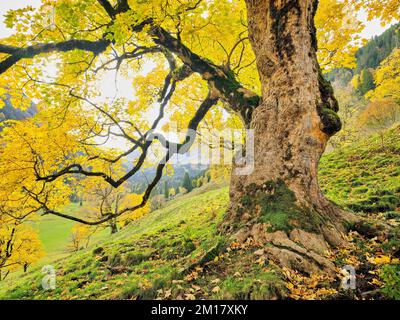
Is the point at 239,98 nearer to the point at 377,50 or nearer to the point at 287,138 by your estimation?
the point at 287,138

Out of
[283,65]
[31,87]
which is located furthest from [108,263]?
[283,65]

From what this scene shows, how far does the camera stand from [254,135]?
4.93 metres

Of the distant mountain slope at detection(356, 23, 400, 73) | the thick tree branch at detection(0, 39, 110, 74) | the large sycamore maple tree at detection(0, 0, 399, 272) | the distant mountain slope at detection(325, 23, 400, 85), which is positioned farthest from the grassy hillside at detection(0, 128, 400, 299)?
the distant mountain slope at detection(356, 23, 400, 73)

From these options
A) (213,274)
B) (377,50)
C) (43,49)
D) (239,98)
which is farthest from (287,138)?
(377,50)

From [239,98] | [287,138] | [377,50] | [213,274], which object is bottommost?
[213,274]

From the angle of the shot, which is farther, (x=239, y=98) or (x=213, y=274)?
(x=239, y=98)

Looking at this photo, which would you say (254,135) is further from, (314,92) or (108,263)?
(108,263)

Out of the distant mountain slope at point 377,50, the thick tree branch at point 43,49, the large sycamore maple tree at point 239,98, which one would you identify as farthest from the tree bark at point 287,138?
the distant mountain slope at point 377,50

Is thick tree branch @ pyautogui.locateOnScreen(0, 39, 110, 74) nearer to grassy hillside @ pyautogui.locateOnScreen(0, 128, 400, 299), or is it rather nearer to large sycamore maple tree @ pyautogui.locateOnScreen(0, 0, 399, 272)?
large sycamore maple tree @ pyautogui.locateOnScreen(0, 0, 399, 272)

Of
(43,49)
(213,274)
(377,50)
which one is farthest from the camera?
(377,50)

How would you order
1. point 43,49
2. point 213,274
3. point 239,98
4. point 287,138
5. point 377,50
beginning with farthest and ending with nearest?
point 377,50 → point 239,98 → point 43,49 → point 287,138 → point 213,274

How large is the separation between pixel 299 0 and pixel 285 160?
3.37 m

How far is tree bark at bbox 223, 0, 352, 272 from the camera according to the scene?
151 inches

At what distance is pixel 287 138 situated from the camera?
4.41 meters
